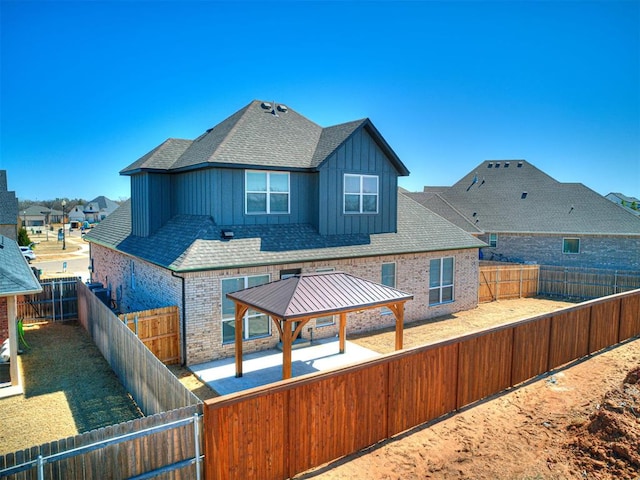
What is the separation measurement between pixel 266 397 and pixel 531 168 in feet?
118

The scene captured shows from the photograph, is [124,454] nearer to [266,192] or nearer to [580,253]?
[266,192]

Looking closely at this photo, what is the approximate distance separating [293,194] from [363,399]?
966cm

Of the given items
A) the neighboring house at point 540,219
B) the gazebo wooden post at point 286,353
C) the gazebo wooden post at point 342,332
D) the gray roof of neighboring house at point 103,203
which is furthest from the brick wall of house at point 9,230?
the gray roof of neighboring house at point 103,203

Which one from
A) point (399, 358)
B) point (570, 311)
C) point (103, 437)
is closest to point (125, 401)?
point (103, 437)

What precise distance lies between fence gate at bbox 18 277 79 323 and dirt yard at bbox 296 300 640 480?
15.3m

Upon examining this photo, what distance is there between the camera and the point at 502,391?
33.8 feet

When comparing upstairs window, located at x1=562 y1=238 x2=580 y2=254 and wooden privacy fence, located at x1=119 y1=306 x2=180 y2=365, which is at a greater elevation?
upstairs window, located at x1=562 y1=238 x2=580 y2=254

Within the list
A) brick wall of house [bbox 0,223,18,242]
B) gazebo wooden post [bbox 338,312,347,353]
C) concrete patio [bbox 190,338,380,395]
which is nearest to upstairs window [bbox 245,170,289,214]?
gazebo wooden post [bbox 338,312,347,353]

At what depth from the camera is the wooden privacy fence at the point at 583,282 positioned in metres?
22.5

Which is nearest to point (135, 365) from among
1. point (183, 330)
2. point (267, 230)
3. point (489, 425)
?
point (183, 330)

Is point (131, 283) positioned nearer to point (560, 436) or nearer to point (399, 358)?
point (399, 358)

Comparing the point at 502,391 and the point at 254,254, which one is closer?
the point at 502,391

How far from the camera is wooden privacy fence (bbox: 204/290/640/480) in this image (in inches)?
250

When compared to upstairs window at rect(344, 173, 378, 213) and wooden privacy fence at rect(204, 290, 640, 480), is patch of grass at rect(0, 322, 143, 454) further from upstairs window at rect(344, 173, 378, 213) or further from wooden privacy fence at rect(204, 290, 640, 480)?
upstairs window at rect(344, 173, 378, 213)
